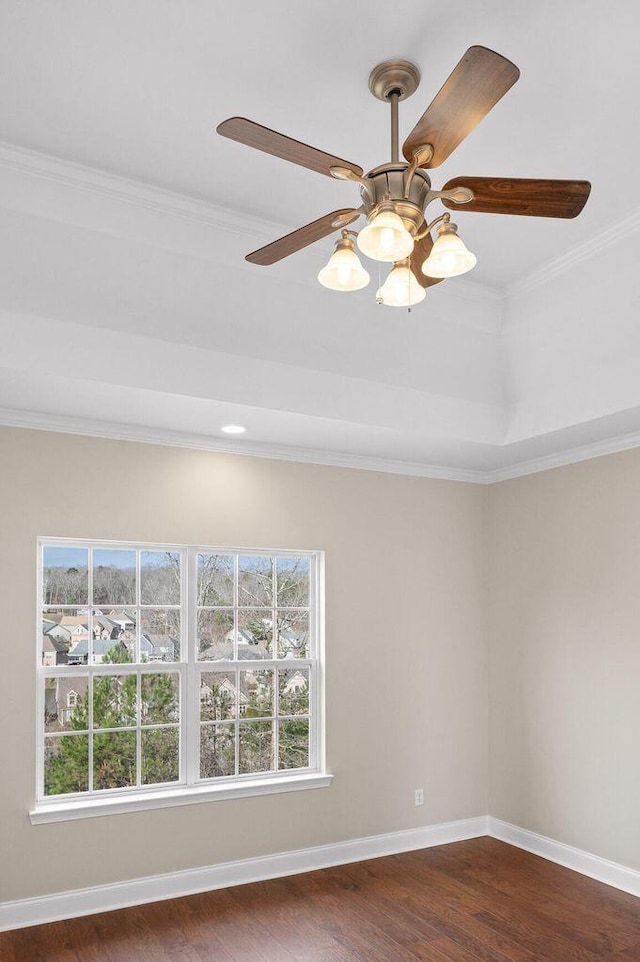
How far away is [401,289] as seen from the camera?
2268mm

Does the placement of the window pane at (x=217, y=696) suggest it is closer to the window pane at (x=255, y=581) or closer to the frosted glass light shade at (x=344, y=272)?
the window pane at (x=255, y=581)

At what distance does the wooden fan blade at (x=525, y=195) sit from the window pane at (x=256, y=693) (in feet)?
10.3

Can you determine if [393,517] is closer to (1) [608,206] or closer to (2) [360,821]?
(2) [360,821]

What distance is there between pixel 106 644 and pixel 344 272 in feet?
8.90

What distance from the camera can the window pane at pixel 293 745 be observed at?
4.55 m

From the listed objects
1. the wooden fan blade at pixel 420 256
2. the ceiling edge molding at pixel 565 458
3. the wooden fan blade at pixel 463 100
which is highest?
the wooden fan blade at pixel 463 100

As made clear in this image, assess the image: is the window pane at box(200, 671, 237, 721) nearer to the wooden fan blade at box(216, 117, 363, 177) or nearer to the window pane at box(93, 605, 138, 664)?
the window pane at box(93, 605, 138, 664)

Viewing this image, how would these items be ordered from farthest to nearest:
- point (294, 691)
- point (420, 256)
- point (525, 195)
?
point (294, 691) < point (420, 256) < point (525, 195)

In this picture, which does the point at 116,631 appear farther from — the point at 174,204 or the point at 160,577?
the point at 174,204

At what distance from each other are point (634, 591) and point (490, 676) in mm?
1345

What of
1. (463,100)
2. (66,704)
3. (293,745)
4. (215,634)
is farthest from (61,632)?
(463,100)

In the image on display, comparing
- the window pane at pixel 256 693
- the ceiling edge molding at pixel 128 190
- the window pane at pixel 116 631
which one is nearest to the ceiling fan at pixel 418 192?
the ceiling edge molding at pixel 128 190

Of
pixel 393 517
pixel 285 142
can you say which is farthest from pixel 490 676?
pixel 285 142

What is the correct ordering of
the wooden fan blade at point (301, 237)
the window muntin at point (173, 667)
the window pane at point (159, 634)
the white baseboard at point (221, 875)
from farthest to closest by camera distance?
the window pane at point (159, 634), the window muntin at point (173, 667), the white baseboard at point (221, 875), the wooden fan blade at point (301, 237)
